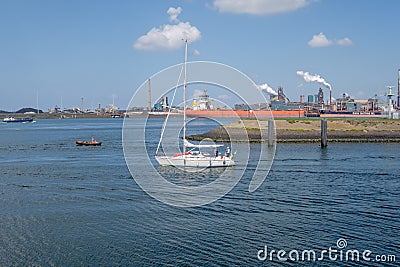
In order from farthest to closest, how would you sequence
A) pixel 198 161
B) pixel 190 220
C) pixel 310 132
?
pixel 310 132 < pixel 198 161 < pixel 190 220

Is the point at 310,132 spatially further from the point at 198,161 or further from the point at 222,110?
the point at 198,161

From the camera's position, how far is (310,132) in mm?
54406

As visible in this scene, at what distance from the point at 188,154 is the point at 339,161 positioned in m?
11.1

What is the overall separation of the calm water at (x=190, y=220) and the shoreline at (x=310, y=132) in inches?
964

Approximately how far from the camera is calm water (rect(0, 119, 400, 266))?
1294 centimetres

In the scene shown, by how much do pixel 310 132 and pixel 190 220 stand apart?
40413mm

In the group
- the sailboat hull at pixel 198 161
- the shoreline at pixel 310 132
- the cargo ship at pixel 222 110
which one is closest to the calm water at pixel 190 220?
the sailboat hull at pixel 198 161

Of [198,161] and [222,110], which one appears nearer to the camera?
[198,161]

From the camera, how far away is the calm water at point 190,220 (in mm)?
12943

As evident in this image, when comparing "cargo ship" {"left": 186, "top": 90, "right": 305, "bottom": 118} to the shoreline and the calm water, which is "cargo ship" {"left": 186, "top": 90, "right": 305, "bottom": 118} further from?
the calm water

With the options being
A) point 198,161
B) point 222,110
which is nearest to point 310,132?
point 222,110

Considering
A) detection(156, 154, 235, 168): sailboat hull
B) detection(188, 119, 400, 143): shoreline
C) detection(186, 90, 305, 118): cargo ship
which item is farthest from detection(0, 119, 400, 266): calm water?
detection(188, 119, 400, 143): shoreline

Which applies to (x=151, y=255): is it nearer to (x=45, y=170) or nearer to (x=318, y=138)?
(x=45, y=170)

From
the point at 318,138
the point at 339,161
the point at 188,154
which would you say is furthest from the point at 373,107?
the point at 188,154
